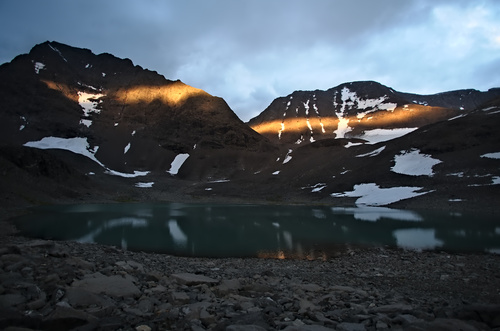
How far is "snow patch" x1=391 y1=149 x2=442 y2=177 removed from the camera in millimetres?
70825

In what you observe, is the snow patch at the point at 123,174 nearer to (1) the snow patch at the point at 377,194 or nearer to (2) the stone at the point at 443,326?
(1) the snow patch at the point at 377,194

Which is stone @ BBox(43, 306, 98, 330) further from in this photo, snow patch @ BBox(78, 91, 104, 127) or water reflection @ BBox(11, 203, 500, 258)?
snow patch @ BBox(78, 91, 104, 127)

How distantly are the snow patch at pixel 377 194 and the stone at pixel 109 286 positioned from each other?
2454 inches

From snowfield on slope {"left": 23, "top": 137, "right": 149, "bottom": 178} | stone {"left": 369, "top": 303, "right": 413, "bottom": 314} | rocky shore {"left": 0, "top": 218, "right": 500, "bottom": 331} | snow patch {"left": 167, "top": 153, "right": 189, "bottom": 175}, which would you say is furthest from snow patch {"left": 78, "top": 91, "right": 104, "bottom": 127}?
stone {"left": 369, "top": 303, "right": 413, "bottom": 314}

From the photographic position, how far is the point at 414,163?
7588 cm

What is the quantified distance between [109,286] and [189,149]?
132601 mm

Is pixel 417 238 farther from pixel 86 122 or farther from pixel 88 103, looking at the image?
pixel 88 103

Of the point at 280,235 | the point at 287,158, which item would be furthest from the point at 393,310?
the point at 287,158

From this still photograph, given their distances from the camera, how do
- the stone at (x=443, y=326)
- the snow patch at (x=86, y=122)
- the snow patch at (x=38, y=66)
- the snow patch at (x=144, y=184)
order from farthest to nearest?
the snow patch at (x=38, y=66)
the snow patch at (x=86, y=122)
the snow patch at (x=144, y=184)
the stone at (x=443, y=326)

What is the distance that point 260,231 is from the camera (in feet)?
111

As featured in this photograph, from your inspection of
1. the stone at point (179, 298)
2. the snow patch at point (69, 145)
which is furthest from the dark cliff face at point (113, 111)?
the stone at point (179, 298)

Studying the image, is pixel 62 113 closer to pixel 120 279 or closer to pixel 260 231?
pixel 260 231

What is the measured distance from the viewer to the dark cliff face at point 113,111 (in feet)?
397

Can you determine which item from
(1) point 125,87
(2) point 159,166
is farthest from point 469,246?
(1) point 125,87
